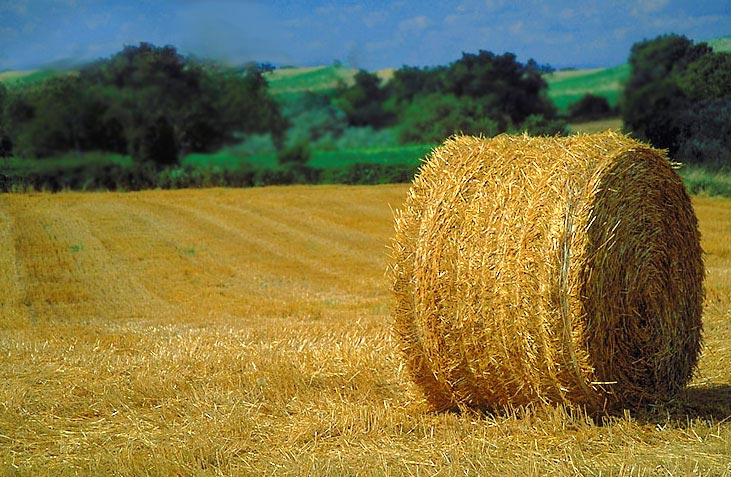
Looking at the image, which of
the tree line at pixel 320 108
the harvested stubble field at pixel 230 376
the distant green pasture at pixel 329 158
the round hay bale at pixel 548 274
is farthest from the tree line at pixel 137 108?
the round hay bale at pixel 548 274

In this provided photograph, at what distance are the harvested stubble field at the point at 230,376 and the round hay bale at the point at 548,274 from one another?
29cm

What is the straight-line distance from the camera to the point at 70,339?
30.5ft

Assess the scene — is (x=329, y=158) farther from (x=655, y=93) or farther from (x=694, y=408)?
(x=694, y=408)

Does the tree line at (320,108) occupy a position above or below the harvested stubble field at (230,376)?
above

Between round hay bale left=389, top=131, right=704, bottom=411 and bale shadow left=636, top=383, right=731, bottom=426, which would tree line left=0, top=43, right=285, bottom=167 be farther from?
bale shadow left=636, top=383, right=731, bottom=426

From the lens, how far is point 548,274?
5.59 m

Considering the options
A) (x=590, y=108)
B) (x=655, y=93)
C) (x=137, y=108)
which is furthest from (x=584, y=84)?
(x=137, y=108)

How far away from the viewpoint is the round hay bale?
5641 millimetres

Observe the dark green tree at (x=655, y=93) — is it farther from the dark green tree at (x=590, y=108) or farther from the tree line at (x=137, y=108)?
the tree line at (x=137, y=108)

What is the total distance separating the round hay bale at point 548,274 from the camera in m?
5.64

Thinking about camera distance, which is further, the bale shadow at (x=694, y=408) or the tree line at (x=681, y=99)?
the tree line at (x=681, y=99)

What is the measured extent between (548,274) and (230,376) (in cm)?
299

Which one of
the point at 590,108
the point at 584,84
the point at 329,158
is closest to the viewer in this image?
the point at 329,158

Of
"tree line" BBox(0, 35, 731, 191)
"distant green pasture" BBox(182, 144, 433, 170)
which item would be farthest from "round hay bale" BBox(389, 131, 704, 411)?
"distant green pasture" BBox(182, 144, 433, 170)
